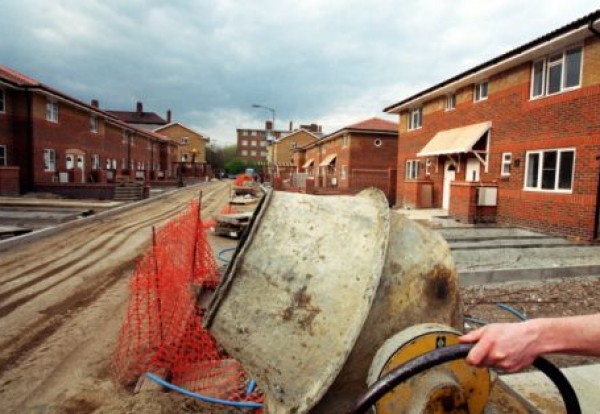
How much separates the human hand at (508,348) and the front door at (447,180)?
57.3 ft

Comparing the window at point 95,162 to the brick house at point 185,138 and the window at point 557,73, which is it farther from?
the brick house at point 185,138

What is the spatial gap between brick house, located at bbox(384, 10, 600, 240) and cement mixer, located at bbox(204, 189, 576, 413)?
36.4 feet

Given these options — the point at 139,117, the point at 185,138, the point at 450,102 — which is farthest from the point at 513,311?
the point at 139,117

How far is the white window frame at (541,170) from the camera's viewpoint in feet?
37.0

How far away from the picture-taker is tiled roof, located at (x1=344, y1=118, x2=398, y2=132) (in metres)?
31.5

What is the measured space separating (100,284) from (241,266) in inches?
230

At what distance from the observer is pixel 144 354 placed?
431 cm

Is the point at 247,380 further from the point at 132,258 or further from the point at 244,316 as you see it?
the point at 132,258

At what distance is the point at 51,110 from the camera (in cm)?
2545

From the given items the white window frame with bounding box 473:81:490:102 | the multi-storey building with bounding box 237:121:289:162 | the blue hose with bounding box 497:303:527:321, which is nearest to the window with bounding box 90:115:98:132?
the white window frame with bounding box 473:81:490:102

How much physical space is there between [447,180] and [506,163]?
4274mm

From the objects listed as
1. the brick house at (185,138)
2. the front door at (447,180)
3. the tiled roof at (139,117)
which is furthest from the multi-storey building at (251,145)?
the front door at (447,180)

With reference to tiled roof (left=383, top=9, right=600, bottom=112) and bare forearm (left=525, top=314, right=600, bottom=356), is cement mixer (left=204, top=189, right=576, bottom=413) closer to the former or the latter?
bare forearm (left=525, top=314, right=600, bottom=356)

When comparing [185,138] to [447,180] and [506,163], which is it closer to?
[447,180]
